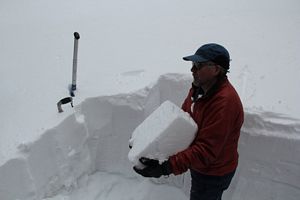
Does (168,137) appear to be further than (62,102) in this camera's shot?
No

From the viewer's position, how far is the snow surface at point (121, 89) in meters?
2.56

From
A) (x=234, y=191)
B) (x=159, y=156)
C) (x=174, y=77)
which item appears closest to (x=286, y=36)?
(x=174, y=77)

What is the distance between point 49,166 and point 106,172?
2.58ft

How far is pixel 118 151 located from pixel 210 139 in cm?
154

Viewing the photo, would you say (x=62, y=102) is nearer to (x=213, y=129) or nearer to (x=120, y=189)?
(x=120, y=189)

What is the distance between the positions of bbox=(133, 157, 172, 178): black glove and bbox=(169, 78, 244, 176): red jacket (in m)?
0.04

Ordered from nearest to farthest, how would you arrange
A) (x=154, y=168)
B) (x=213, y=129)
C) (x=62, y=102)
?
(x=213, y=129), (x=154, y=168), (x=62, y=102)

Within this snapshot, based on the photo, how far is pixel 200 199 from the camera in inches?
87.9

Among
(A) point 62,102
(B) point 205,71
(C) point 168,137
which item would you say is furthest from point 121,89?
(B) point 205,71

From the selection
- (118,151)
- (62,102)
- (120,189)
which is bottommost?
(120,189)

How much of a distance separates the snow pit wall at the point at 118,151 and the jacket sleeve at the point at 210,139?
836 millimetres

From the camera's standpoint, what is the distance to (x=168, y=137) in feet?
6.43

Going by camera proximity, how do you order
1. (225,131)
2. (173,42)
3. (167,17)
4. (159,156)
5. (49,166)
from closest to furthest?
(225,131), (159,156), (49,166), (173,42), (167,17)

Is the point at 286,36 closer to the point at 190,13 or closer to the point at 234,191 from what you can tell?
the point at 190,13
